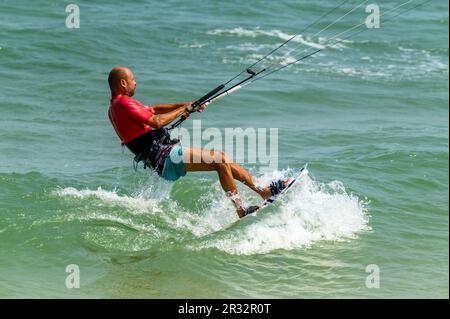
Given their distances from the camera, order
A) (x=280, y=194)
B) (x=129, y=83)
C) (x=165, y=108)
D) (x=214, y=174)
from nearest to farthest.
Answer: (x=129, y=83), (x=280, y=194), (x=165, y=108), (x=214, y=174)

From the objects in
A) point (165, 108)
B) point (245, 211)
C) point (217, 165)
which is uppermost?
point (165, 108)

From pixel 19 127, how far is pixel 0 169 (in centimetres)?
249

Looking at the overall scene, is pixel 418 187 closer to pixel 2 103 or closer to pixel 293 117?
pixel 293 117

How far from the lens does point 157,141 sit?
9492 millimetres

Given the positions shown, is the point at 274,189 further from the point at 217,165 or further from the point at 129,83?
the point at 129,83

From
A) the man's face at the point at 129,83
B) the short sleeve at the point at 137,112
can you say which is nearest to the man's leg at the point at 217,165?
the short sleeve at the point at 137,112

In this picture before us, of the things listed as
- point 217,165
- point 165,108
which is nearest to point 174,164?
point 217,165

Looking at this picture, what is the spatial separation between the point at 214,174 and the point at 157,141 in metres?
3.15

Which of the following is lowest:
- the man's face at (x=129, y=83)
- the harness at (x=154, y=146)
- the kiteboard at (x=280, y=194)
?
the kiteboard at (x=280, y=194)

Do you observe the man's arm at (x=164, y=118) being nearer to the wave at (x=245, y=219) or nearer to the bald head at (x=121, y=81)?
the bald head at (x=121, y=81)

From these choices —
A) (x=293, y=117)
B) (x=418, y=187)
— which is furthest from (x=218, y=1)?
(x=418, y=187)

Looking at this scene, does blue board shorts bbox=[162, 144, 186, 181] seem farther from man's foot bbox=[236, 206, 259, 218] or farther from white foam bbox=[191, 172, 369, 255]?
white foam bbox=[191, 172, 369, 255]

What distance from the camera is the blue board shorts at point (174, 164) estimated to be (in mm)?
9477

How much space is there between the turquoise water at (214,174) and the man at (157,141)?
55 cm
